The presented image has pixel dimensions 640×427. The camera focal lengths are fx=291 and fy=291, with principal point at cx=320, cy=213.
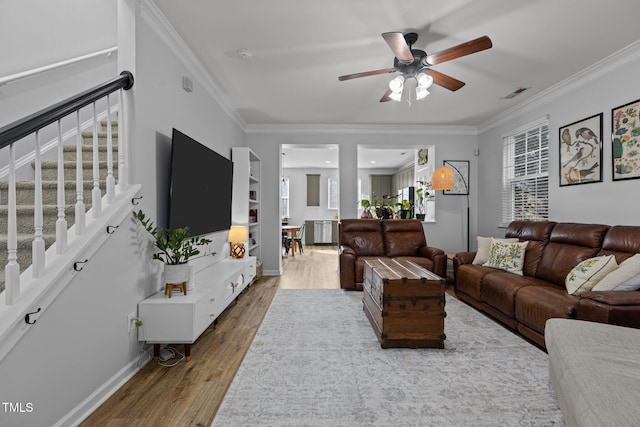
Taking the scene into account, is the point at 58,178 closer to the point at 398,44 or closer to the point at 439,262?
the point at 398,44

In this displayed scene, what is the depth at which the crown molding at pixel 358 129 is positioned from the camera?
5.25 m

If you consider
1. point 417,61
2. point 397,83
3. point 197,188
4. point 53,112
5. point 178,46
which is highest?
point 178,46

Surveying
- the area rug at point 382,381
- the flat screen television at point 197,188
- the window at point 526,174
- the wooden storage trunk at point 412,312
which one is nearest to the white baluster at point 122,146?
the flat screen television at point 197,188

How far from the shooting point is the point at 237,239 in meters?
4.00

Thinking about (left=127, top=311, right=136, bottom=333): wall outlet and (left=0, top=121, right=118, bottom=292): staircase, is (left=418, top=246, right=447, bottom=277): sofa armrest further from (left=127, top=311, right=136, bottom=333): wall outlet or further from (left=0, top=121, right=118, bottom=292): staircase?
(left=0, top=121, right=118, bottom=292): staircase

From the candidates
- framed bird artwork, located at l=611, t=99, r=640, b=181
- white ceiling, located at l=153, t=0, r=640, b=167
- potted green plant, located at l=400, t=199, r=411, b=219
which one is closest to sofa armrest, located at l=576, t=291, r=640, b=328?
framed bird artwork, located at l=611, t=99, r=640, b=181

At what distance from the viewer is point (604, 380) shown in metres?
1.25

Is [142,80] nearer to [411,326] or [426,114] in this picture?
[411,326]

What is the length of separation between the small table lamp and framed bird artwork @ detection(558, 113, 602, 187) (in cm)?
413

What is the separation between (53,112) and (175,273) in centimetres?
126

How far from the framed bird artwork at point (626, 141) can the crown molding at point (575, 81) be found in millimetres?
446

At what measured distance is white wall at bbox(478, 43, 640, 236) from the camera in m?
2.83

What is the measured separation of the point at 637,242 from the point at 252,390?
127 inches

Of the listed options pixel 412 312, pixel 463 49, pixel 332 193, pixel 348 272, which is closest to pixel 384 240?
pixel 348 272
